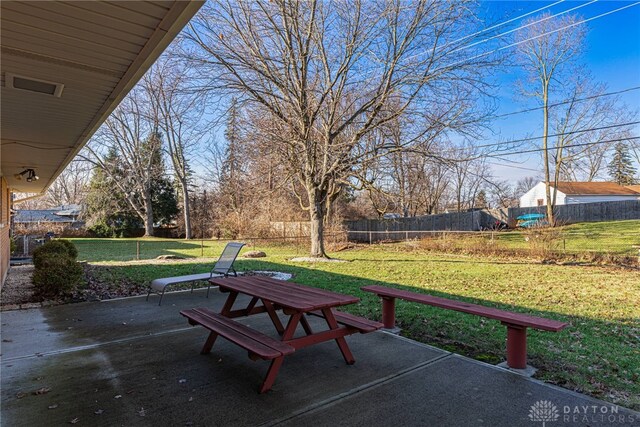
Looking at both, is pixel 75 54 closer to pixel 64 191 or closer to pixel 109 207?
pixel 109 207

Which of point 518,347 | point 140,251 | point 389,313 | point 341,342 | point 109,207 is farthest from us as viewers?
point 109,207

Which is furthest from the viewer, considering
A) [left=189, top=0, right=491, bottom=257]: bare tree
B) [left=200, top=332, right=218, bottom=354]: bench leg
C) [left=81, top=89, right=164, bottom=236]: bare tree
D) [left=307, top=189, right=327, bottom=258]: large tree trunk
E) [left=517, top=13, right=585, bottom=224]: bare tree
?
[left=81, top=89, right=164, bottom=236]: bare tree

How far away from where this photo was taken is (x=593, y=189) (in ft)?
122

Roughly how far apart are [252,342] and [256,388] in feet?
1.22

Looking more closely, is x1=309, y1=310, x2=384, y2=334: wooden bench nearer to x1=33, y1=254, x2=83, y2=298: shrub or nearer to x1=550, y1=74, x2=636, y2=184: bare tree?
x1=33, y1=254, x2=83, y2=298: shrub

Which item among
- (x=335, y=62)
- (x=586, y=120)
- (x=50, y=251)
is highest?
(x=586, y=120)

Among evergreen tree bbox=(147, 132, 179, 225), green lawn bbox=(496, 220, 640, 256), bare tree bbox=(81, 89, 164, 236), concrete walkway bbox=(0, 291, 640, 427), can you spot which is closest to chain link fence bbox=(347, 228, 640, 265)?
green lawn bbox=(496, 220, 640, 256)

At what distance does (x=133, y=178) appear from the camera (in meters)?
28.8

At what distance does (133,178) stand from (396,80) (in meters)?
24.6

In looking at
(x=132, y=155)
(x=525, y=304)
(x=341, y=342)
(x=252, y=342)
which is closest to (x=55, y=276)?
(x=252, y=342)

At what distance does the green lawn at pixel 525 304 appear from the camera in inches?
133

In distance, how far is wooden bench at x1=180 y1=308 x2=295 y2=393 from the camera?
2717 mm

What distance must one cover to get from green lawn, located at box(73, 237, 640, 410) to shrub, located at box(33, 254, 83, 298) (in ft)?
5.32

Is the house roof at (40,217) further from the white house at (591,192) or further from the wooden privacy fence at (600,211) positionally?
the white house at (591,192)
